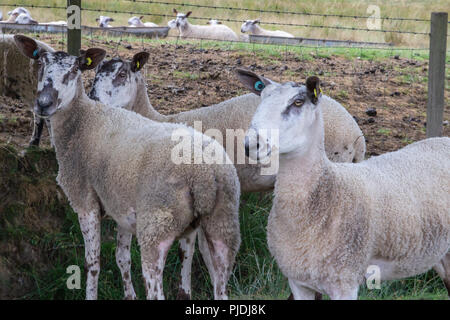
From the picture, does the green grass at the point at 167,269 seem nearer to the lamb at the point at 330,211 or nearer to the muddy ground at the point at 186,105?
the muddy ground at the point at 186,105

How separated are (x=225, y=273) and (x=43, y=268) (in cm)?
194

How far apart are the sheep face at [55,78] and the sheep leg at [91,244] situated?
790mm

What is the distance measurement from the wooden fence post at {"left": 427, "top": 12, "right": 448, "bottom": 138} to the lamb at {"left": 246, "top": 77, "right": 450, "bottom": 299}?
2515mm

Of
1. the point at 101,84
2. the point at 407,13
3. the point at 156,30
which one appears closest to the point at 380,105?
the point at 101,84

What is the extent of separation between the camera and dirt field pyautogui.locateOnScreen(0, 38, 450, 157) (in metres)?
7.16

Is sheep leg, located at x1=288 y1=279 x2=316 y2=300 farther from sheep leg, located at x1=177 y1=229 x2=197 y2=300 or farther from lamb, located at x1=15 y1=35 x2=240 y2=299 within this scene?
sheep leg, located at x1=177 y1=229 x2=197 y2=300

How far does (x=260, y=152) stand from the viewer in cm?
341

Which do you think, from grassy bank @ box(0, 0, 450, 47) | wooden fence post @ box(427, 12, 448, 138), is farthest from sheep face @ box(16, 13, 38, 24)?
wooden fence post @ box(427, 12, 448, 138)

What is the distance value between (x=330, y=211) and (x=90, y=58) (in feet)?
8.27

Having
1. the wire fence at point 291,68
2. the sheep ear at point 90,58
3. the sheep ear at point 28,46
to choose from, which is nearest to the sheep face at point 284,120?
the sheep ear at point 90,58

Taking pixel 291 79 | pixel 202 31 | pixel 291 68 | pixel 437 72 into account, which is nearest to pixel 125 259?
pixel 437 72

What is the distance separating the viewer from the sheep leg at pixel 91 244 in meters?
4.71

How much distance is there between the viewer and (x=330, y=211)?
369 cm
